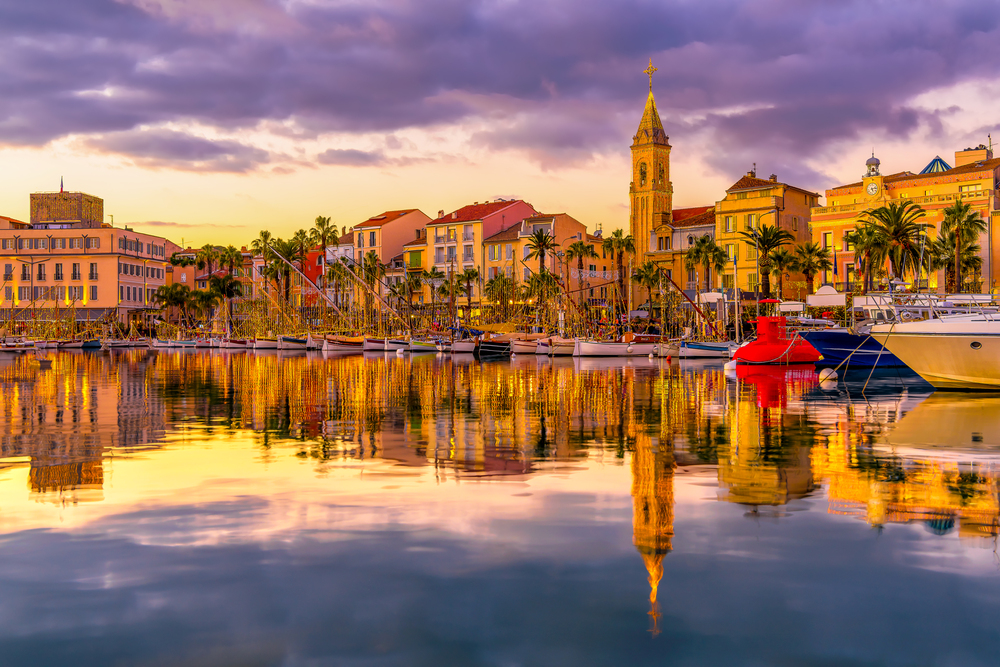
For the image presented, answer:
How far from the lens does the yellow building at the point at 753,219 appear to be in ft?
332

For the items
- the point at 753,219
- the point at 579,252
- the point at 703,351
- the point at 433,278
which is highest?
the point at 753,219

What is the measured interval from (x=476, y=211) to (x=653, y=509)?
393 feet

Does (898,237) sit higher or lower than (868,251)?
higher

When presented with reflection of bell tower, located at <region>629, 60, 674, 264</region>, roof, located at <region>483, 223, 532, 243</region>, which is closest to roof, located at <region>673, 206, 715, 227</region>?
reflection of bell tower, located at <region>629, 60, 674, 264</region>

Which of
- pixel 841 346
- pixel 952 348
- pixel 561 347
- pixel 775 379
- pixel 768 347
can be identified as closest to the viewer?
pixel 952 348

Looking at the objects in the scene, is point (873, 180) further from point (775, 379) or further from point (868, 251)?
point (775, 379)

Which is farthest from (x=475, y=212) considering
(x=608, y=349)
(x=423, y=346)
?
(x=608, y=349)

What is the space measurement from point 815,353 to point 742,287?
168ft

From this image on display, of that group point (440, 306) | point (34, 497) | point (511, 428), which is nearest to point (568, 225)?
point (440, 306)

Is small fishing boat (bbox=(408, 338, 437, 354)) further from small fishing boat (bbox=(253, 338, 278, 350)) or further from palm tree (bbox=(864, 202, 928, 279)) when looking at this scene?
palm tree (bbox=(864, 202, 928, 279))

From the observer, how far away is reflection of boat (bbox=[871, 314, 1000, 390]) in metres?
29.0

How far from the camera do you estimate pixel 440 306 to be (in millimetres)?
126312

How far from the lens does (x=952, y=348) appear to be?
2956 centimetres

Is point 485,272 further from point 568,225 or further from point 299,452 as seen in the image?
point 299,452
